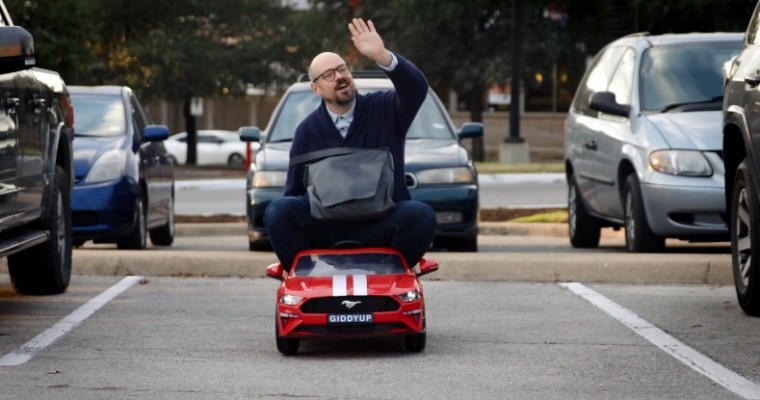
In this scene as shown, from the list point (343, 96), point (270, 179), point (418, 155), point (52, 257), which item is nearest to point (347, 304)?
point (343, 96)

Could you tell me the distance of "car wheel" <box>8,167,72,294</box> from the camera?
1012cm

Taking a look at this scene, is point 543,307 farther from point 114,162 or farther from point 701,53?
point 114,162

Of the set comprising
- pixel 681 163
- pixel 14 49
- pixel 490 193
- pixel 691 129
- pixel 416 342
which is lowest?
pixel 490 193

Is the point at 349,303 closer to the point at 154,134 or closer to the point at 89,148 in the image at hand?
the point at 89,148

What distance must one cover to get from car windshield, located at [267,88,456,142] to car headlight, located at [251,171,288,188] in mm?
727

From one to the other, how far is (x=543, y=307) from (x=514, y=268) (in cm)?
161

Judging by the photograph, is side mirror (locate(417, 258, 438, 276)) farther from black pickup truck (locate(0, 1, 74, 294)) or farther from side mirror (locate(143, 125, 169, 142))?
side mirror (locate(143, 125, 169, 142))

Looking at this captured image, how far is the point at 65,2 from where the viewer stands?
98.4 feet

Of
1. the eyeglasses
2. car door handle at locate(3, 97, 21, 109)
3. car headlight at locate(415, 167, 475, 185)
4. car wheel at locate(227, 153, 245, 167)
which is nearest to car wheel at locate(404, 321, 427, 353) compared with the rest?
the eyeglasses

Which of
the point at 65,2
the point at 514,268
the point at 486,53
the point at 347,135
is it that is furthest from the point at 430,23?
the point at 347,135

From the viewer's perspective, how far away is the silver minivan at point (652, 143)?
12008 mm

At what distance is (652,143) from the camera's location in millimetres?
12273

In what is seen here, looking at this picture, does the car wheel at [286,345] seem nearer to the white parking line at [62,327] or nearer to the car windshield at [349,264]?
the car windshield at [349,264]

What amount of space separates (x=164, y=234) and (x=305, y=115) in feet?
9.85
